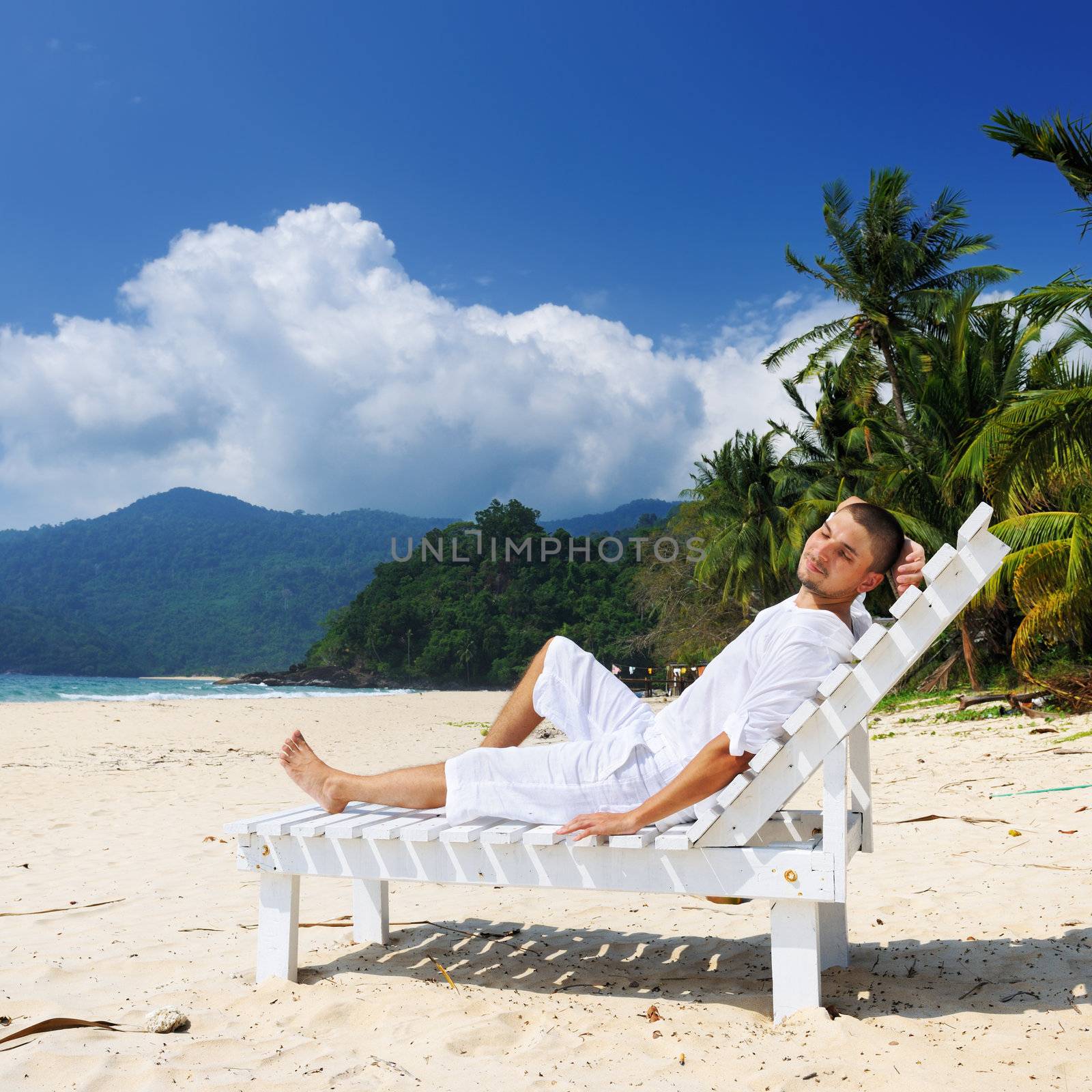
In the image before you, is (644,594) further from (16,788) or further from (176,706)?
(16,788)

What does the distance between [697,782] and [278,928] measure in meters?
1.36

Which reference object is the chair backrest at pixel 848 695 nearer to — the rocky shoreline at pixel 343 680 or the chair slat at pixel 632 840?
the chair slat at pixel 632 840

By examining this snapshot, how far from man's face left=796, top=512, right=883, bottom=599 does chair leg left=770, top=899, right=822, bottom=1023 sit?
2.84 feet

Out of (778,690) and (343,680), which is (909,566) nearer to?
(778,690)

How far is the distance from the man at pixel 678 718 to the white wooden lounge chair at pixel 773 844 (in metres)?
0.08

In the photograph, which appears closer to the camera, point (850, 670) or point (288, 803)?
point (850, 670)

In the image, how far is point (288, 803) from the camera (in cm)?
759

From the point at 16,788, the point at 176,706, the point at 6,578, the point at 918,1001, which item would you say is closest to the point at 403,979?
the point at 918,1001

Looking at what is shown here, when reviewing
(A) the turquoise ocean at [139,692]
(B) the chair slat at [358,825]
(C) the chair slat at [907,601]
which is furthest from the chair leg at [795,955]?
(A) the turquoise ocean at [139,692]

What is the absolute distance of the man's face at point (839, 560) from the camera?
2.68m

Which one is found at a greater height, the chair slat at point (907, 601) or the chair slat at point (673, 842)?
the chair slat at point (907, 601)

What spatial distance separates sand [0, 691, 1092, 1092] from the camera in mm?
2238

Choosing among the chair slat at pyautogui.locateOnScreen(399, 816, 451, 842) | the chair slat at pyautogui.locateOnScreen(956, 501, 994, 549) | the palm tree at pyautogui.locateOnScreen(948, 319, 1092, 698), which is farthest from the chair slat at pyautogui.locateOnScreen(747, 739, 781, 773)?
the palm tree at pyautogui.locateOnScreen(948, 319, 1092, 698)

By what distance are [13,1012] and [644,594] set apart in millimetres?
44741
